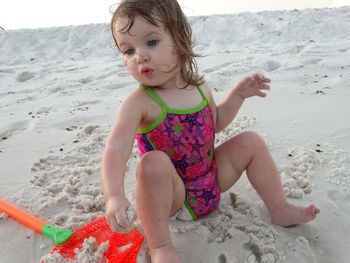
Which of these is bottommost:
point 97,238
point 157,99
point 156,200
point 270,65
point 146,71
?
point 270,65

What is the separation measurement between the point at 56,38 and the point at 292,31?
4.02 m

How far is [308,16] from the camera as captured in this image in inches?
251

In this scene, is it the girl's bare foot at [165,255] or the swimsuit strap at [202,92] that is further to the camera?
the swimsuit strap at [202,92]

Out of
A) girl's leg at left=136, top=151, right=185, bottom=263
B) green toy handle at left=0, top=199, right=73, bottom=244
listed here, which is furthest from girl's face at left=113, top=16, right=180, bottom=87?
green toy handle at left=0, top=199, right=73, bottom=244

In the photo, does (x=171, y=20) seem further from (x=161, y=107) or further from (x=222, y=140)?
(x=222, y=140)

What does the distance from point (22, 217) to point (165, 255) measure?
62 cm

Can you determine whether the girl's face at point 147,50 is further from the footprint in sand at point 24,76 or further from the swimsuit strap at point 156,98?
the footprint in sand at point 24,76

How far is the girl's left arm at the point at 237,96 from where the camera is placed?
5.15ft

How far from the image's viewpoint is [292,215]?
4.39 feet

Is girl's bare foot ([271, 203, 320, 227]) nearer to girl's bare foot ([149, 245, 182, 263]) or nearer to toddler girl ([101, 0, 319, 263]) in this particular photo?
toddler girl ([101, 0, 319, 263])

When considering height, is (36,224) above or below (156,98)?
below

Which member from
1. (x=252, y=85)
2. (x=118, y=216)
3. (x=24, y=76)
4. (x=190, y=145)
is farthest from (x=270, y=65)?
(x=118, y=216)

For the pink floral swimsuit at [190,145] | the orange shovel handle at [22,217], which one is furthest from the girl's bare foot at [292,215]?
the orange shovel handle at [22,217]

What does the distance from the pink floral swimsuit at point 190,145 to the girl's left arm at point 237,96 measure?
134 millimetres
